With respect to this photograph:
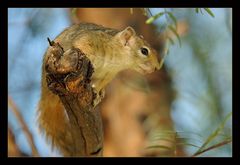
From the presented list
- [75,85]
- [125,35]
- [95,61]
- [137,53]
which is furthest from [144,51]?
[75,85]

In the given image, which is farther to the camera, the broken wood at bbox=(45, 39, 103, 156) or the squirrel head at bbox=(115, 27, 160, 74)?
the squirrel head at bbox=(115, 27, 160, 74)

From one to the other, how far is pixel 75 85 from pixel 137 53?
1.45 m

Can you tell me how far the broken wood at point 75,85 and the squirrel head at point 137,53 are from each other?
3.44 ft

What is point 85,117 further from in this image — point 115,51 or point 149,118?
point 149,118

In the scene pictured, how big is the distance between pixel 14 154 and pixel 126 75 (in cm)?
162

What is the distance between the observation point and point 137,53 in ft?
12.4

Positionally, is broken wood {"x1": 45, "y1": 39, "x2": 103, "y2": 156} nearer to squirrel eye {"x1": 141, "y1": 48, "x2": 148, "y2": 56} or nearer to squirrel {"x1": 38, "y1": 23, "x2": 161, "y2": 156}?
squirrel {"x1": 38, "y1": 23, "x2": 161, "y2": 156}

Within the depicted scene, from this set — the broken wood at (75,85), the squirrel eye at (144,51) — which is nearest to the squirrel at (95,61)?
the squirrel eye at (144,51)

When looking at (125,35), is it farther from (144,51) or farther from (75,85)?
(75,85)

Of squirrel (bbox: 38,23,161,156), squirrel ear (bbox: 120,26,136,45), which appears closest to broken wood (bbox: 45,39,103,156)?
squirrel (bbox: 38,23,161,156)

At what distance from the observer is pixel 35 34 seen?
458 centimetres

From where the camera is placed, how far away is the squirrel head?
3.70 meters

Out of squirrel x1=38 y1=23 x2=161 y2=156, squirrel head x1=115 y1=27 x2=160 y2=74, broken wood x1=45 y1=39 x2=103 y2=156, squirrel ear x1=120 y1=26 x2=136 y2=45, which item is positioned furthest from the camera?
squirrel ear x1=120 y1=26 x2=136 y2=45
